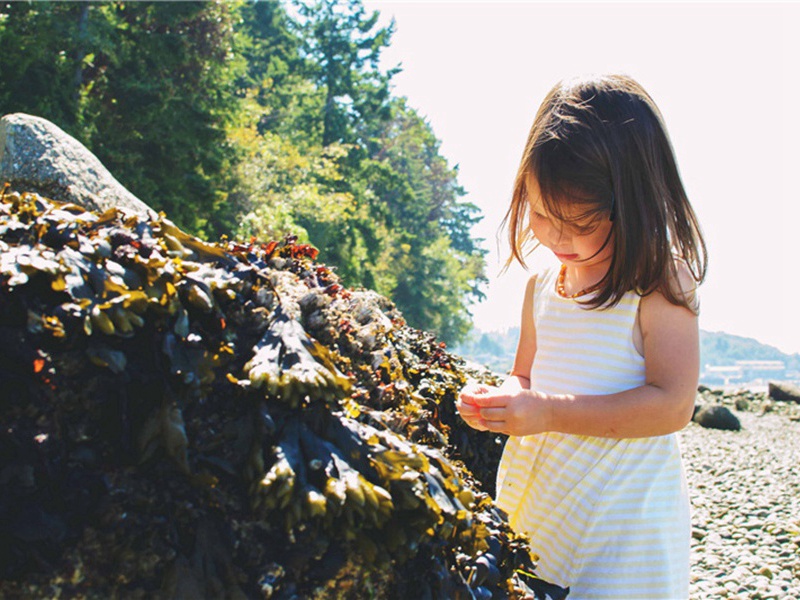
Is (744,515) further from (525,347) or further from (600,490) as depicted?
(600,490)

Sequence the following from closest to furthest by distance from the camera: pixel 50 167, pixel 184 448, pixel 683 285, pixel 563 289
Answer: pixel 184 448 < pixel 683 285 < pixel 563 289 < pixel 50 167

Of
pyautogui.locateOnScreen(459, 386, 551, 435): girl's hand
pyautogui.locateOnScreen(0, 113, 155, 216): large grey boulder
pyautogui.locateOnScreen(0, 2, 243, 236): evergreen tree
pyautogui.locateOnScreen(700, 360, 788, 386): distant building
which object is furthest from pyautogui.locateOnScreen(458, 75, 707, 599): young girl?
pyautogui.locateOnScreen(700, 360, 788, 386): distant building

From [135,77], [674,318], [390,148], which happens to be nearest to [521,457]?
[674,318]

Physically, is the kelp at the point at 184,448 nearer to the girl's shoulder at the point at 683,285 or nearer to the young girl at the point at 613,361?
the young girl at the point at 613,361

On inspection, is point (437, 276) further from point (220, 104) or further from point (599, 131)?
point (599, 131)

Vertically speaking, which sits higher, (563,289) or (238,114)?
(238,114)

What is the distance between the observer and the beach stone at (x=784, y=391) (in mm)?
18609

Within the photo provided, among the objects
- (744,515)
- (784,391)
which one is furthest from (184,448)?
(784,391)

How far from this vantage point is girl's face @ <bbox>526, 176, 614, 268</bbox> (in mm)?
2035

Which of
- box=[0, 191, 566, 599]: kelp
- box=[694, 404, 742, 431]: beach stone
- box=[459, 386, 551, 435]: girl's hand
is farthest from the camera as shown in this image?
box=[694, 404, 742, 431]: beach stone

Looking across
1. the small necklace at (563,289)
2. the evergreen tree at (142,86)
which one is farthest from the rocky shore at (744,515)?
the evergreen tree at (142,86)

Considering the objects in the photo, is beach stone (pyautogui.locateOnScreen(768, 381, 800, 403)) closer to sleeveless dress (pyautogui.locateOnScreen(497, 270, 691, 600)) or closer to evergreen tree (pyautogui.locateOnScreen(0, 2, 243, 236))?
evergreen tree (pyautogui.locateOnScreen(0, 2, 243, 236))

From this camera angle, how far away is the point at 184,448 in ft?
4.54

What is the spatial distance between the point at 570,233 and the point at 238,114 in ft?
63.0
